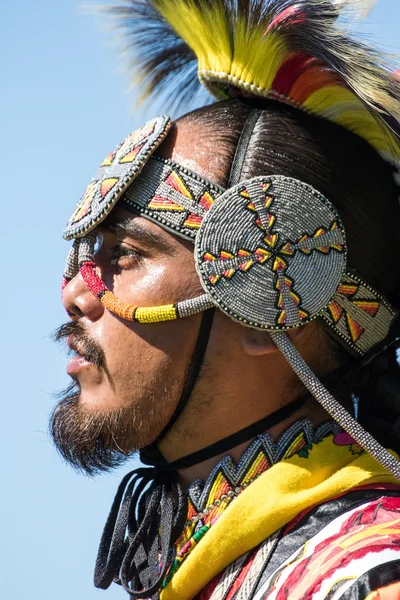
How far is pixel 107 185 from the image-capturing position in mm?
3328

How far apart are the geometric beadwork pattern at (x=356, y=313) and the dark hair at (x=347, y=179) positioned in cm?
5

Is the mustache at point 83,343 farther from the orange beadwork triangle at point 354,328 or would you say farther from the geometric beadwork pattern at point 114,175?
the orange beadwork triangle at point 354,328

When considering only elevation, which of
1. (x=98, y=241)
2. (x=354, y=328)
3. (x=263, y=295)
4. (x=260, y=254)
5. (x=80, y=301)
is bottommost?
(x=354, y=328)

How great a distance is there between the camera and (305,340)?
3.32m

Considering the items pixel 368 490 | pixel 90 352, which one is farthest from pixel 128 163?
pixel 368 490

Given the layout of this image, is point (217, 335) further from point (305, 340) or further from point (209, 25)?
point (209, 25)

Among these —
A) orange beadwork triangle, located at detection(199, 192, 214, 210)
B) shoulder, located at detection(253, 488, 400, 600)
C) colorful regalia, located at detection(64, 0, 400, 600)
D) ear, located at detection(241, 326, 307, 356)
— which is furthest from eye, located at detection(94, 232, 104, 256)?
shoulder, located at detection(253, 488, 400, 600)

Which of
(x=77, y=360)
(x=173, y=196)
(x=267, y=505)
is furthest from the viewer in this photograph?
(x=77, y=360)

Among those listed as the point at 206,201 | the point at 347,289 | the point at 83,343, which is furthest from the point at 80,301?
the point at 347,289

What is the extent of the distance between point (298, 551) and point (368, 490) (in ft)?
0.96

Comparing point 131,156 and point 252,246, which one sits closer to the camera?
point 252,246

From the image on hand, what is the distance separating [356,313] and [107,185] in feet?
2.92

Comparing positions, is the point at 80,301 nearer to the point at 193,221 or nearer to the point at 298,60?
the point at 193,221

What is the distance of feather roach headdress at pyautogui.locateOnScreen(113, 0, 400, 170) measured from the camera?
322 cm
